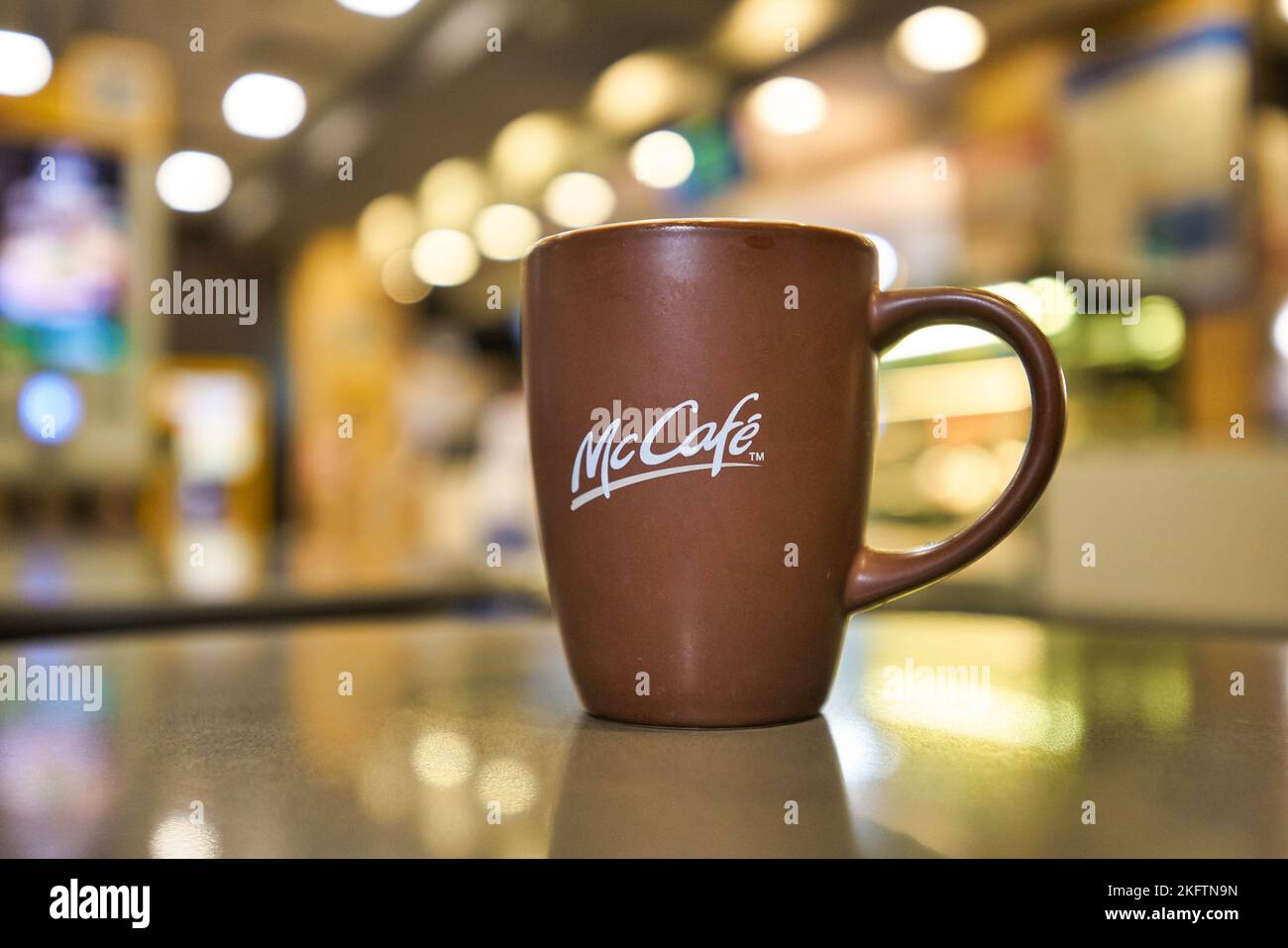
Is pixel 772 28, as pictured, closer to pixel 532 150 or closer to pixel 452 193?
pixel 532 150

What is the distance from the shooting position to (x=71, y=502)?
3459mm

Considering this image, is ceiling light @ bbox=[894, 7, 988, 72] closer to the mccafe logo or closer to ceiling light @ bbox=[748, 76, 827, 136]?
ceiling light @ bbox=[748, 76, 827, 136]

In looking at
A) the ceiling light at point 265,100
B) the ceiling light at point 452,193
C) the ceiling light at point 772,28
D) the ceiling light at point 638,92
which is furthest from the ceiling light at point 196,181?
the ceiling light at point 772,28

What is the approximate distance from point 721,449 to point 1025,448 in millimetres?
114

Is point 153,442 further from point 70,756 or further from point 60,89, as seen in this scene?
point 70,756

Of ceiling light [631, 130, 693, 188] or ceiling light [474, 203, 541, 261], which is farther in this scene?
ceiling light [474, 203, 541, 261]

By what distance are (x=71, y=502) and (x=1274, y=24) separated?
381 centimetres

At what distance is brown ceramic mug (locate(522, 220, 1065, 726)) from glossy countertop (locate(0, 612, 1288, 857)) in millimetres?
29

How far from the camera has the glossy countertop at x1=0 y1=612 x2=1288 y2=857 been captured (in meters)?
0.28

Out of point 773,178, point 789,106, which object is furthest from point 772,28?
point 773,178

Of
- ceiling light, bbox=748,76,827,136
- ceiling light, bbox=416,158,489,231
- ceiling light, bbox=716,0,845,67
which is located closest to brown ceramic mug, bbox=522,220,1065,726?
ceiling light, bbox=716,0,845,67

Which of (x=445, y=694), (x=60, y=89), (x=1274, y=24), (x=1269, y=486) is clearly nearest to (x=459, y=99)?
(x=60, y=89)

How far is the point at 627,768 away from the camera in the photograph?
0.36 m

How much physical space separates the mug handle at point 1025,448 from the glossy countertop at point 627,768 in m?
0.06
